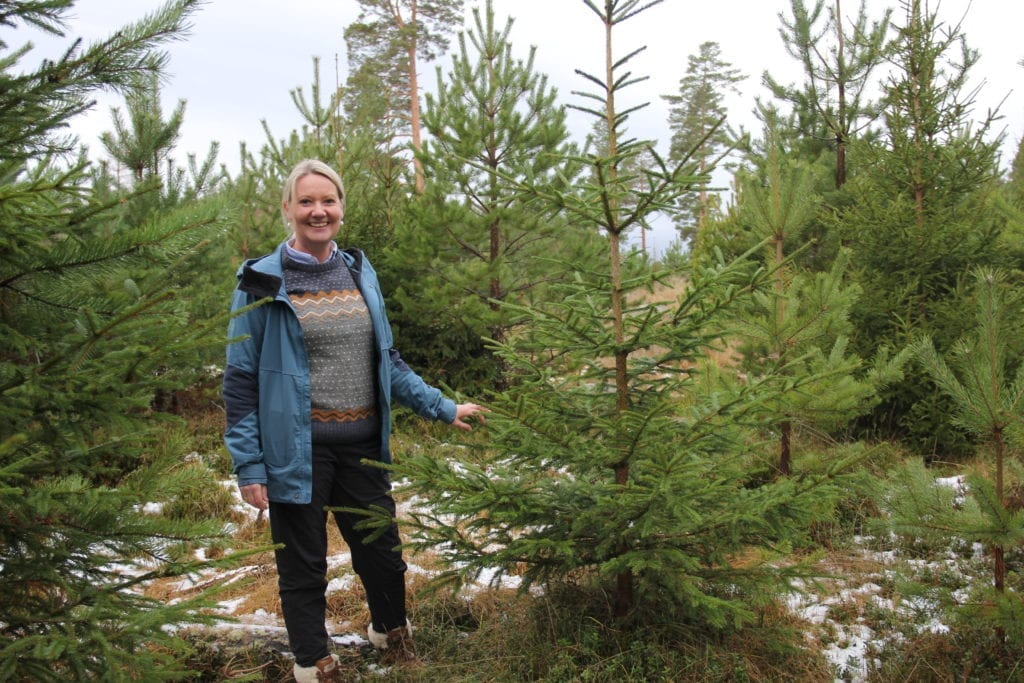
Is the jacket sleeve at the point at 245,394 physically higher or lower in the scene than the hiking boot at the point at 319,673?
higher

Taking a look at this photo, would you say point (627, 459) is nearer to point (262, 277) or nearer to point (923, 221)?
point (262, 277)

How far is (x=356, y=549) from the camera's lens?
3363mm

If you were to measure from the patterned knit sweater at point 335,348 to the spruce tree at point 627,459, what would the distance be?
0.45 m

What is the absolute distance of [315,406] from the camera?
308 centimetres

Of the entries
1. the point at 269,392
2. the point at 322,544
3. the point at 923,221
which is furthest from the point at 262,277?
the point at 923,221

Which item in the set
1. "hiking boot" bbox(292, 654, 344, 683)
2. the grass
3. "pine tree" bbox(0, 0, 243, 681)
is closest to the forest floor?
the grass

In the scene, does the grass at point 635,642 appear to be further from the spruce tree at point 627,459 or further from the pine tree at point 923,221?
the pine tree at point 923,221

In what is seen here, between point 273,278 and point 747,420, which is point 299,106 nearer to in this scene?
point 273,278

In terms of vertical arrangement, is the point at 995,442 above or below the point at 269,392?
below

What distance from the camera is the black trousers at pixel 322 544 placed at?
10.00ft

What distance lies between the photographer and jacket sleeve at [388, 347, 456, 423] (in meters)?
3.34

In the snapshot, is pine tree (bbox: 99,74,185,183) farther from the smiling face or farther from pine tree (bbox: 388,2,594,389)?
the smiling face

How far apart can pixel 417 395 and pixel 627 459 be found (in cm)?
109

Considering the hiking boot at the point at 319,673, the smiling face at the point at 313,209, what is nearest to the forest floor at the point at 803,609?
the hiking boot at the point at 319,673
